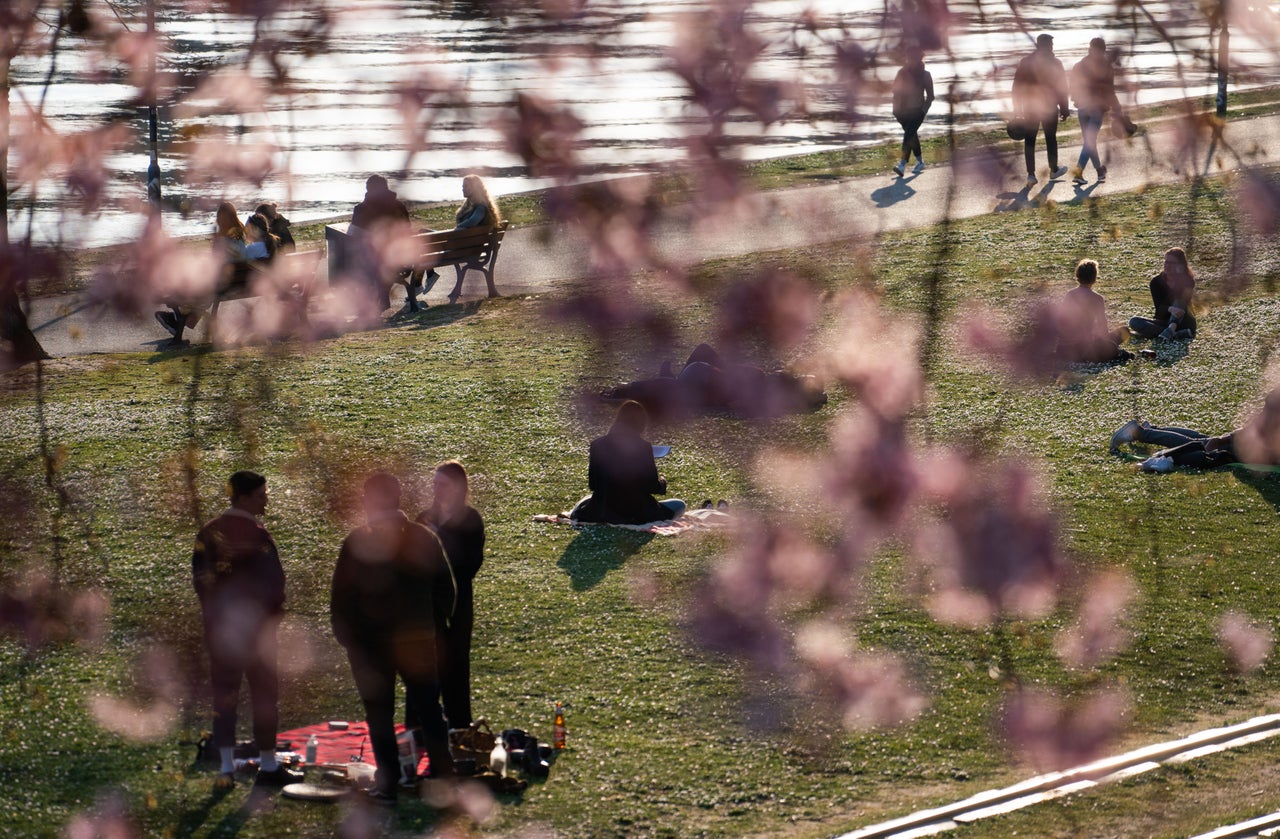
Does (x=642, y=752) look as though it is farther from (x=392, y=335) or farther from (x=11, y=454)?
(x=392, y=335)

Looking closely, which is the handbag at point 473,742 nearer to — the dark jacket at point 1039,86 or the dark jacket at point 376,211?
the dark jacket at point 376,211

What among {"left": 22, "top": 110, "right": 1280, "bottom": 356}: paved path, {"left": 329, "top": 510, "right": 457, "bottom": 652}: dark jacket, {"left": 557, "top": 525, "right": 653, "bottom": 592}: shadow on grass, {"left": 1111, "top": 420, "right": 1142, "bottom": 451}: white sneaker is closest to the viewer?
{"left": 329, "top": 510, "right": 457, "bottom": 652}: dark jacket

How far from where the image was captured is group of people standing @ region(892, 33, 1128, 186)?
2081 cm

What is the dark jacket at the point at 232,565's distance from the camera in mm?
7395

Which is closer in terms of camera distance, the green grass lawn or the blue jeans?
the green grass lawn

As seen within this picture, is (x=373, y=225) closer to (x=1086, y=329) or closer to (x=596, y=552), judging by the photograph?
(x=1086, y=329)

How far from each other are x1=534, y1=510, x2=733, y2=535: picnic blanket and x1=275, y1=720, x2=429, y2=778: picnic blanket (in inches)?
131

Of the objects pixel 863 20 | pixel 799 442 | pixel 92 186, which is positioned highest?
pixel 863 20

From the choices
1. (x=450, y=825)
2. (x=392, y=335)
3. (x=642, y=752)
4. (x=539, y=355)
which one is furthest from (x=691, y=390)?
(x=450, y=825)

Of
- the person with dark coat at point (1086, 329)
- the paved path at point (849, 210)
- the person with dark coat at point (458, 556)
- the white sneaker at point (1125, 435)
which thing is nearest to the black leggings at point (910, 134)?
the paved path at point (849, 210)

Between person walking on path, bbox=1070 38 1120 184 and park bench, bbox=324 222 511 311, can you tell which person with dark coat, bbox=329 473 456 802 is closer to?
park bench, bbox=324 222 511 311

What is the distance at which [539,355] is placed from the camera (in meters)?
16.2

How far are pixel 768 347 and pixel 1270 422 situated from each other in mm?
5579

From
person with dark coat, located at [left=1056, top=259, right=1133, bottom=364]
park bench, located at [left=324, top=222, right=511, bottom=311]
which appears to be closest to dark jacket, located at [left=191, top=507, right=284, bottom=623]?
person with dark coat, located at [left=1056, top=259, right=1133, bottom=364]
